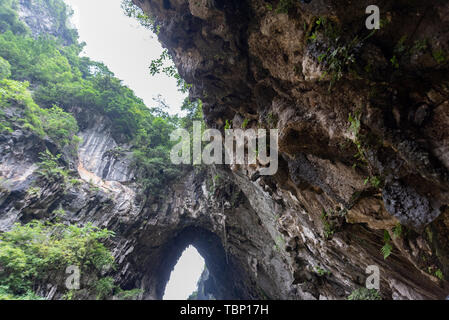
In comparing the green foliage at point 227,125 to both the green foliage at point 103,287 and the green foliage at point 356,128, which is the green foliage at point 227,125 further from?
the green foliage at point 103,287

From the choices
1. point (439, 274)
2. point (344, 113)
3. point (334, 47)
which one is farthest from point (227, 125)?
point (439, 274)

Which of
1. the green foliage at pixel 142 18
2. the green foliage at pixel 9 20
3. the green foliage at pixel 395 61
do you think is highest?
the green foliage at pixel 9 20

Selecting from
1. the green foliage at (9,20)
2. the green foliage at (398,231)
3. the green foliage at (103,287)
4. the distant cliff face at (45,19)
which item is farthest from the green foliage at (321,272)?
the distant cliff face at (45,19)

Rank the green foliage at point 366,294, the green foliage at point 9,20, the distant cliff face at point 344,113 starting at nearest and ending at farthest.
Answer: the distant cliff face at point 344,113, the green foliage at point 366,294, the green foliage at point 9,20

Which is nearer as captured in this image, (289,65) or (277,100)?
(289,65)

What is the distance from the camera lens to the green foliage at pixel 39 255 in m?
6.37

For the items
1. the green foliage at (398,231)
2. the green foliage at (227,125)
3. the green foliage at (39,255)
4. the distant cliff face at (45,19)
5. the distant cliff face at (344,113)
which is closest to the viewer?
the distant cliff face at (344,113)

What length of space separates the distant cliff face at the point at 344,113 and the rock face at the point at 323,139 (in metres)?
0.02

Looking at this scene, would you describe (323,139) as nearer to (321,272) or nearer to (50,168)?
(321,272)

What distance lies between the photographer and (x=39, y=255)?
7.20 metres

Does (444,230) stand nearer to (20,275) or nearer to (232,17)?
(232,17)

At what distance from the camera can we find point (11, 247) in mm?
6680
